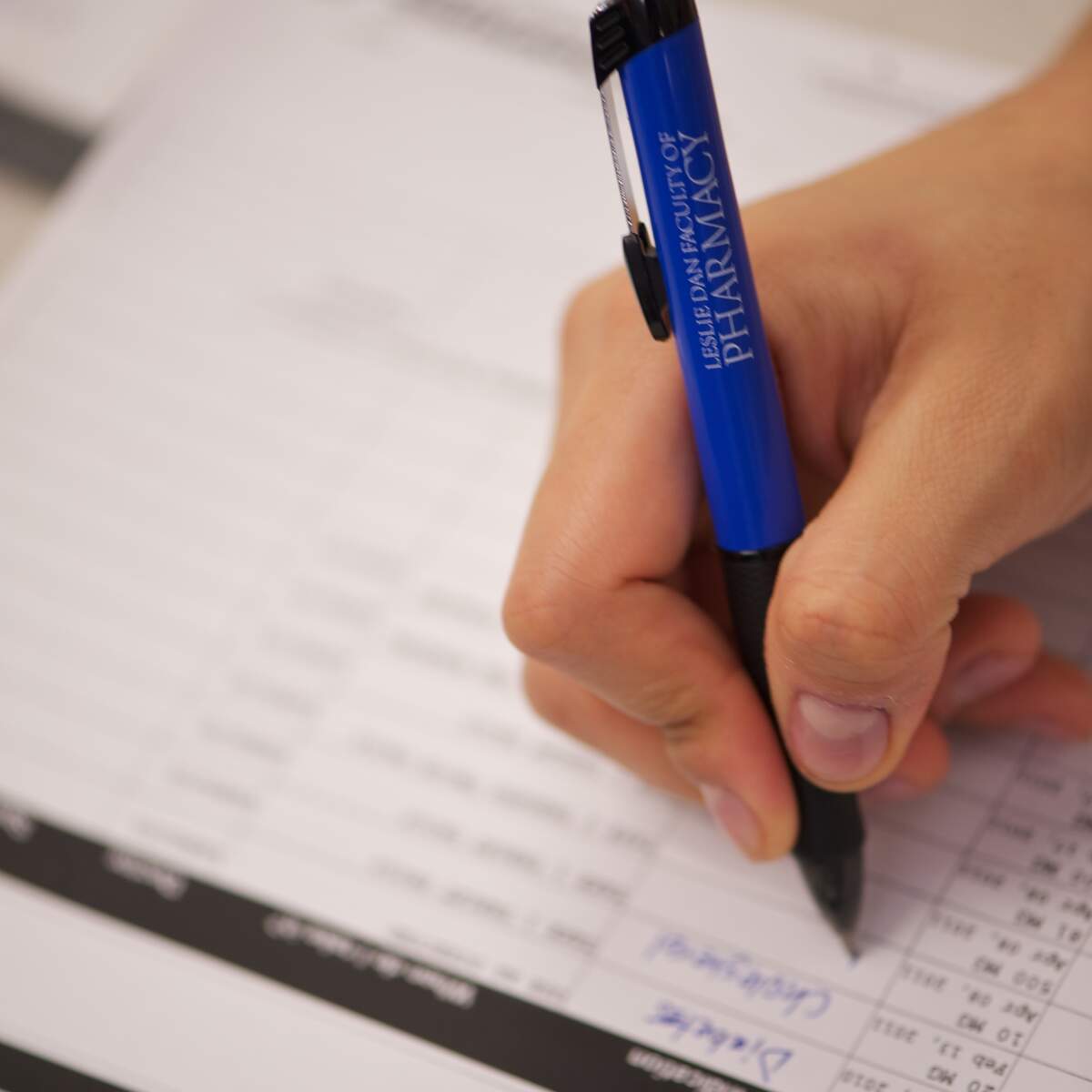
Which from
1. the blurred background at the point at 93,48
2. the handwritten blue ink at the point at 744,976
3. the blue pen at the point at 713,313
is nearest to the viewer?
the blue pen at the point at 713,313

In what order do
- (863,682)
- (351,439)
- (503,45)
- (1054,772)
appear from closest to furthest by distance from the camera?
1. (863,682)
2. (1054,772)
3. (351,439)
4. (503,45)

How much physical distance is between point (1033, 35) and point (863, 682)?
51cm

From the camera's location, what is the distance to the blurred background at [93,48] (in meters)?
0.75

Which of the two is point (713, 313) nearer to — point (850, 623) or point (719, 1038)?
point (850, 623)

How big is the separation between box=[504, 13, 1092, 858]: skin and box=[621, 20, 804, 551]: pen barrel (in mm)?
24

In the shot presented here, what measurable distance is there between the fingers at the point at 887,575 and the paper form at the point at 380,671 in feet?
0.31

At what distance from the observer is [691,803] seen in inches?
20.8

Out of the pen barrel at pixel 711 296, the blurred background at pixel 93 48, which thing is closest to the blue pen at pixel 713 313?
the pen barrel at pixel 711 296

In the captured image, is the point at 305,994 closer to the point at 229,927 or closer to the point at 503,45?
the point at 229,927

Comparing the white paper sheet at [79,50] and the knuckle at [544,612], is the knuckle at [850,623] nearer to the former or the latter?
the knuckle at [544,612]

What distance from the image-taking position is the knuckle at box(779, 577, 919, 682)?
15.0 inches

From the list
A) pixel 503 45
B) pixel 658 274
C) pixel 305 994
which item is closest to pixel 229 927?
pixel 305 994

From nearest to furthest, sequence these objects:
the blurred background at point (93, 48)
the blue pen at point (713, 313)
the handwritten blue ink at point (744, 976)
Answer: the blue pen at point (713, 313), the handwritten blue ink at point (744, 976), the blurred background at point (93, 48)

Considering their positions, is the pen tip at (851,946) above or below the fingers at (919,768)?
below
